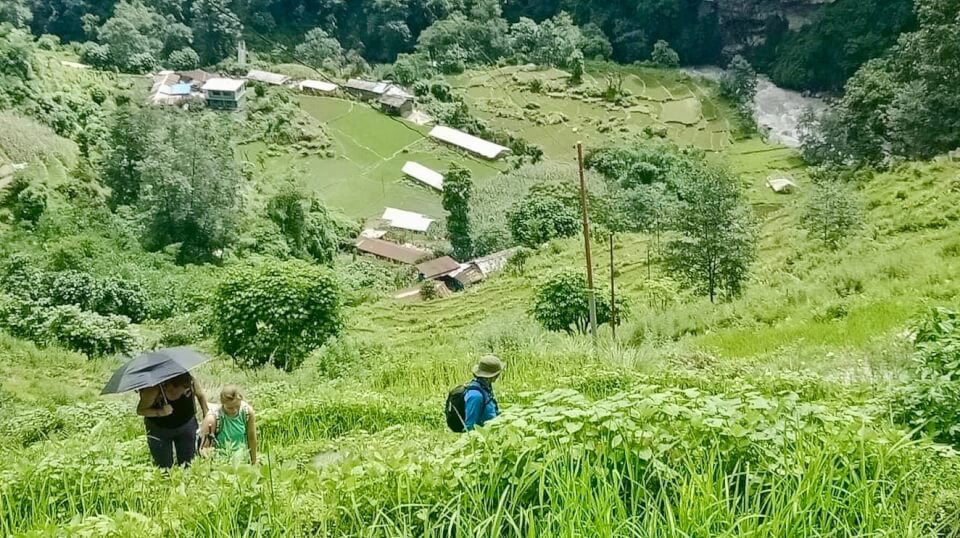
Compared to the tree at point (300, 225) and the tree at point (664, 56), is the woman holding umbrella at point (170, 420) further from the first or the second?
the tree at point (664, 56)

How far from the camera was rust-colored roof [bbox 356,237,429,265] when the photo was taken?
28031 millimetres

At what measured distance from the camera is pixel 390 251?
93.4 ft

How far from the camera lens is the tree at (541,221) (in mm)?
28516

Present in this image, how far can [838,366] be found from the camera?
23.0 ft

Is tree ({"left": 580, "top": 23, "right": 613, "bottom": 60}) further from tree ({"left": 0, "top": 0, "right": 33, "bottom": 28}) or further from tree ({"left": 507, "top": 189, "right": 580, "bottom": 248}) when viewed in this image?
tree ({"left": 0, "top": 0, "right": 33, "bottom": 28})

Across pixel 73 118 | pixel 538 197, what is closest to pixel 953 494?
pixel 538 197

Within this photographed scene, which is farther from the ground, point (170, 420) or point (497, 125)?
point (497, 125)

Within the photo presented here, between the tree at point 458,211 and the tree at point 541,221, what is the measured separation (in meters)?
1.60

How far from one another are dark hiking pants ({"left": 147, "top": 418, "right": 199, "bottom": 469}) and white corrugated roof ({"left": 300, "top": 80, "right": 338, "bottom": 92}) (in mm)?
38026

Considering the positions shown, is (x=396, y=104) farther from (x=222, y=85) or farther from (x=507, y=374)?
(x=507, y=374)

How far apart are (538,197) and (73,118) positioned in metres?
16.6

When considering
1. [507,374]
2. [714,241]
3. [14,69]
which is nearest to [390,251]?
[14,69]

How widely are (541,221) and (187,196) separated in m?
11.6

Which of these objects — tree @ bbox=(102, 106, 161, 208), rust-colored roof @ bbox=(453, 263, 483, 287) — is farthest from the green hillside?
rust-colored roof @ bbox=(453, 263, 483, 287)
